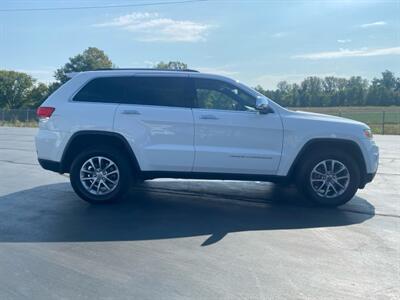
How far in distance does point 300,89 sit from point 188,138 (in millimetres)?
49383

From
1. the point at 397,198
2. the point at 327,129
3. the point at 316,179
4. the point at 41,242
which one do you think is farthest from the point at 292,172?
the point at 41,242

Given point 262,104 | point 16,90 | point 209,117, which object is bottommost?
point 209,117

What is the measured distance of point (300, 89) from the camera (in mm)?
53719

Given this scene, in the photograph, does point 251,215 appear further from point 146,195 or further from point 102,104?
point 102,104

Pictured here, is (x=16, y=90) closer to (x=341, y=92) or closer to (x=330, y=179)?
(x=341, y=92)

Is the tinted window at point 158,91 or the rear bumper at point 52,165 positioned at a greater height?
the tinted window at point 158,91

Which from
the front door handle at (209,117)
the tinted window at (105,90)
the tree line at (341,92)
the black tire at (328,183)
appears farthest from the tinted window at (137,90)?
the tree line at (341,92)

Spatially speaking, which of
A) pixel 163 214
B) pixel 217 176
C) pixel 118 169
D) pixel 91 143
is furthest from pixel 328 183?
pixel 91 143

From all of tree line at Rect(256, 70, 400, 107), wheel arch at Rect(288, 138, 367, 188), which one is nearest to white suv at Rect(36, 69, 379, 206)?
wheel arch at Rect(288, 138, 367, 188)

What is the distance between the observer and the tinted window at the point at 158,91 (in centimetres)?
660

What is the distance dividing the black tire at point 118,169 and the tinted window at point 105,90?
2.47 ft

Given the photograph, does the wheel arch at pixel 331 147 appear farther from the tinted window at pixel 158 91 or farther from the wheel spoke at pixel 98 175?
the wheel spoke at pixel 98 175

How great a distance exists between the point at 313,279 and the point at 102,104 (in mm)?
4057

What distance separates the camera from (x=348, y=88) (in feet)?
198
